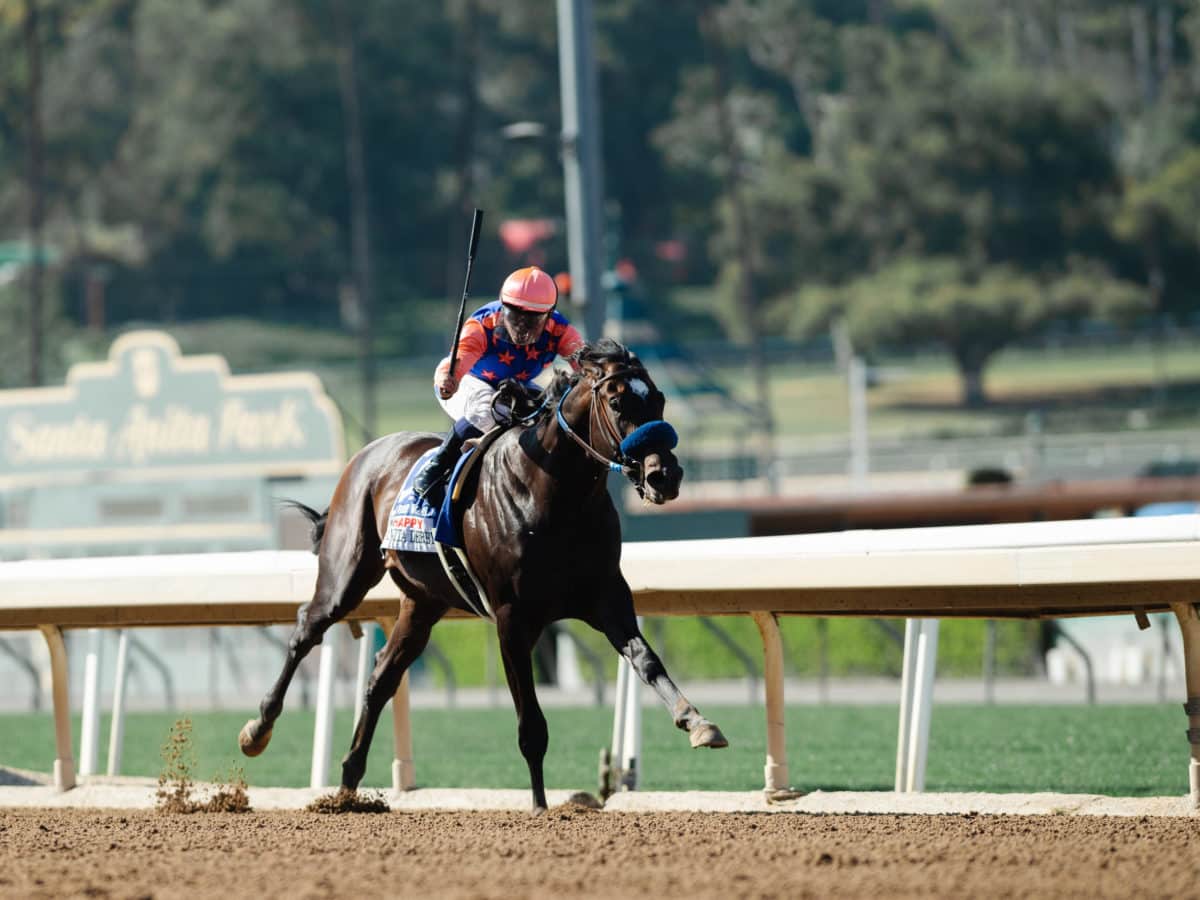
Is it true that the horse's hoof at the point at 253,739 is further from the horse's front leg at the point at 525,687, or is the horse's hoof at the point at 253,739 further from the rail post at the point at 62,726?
the horse's front leg at the point at 525,687

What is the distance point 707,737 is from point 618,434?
100 cm

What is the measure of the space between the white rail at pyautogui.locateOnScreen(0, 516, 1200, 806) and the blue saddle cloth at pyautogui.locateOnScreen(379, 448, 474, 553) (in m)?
0.71

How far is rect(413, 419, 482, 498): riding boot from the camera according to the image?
23.2 ft

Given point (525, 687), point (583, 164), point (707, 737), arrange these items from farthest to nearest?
point (583, 164)
point (525, 687)
point (707, 737)

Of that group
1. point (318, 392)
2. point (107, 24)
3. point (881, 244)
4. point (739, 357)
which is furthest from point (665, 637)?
point (107, 24)

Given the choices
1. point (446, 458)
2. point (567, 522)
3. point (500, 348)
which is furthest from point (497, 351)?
point (567, 522)

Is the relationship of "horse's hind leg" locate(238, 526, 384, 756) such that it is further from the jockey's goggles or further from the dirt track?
the jockey's goggles

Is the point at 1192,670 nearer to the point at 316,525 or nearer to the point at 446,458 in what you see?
the point at 446,458

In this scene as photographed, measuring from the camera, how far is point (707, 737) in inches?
234

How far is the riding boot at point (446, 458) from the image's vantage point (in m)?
7.07

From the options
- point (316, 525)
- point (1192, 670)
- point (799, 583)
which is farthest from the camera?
point (316, 525)

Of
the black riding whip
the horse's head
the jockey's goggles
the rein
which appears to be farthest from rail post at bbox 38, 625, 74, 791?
the horse's head

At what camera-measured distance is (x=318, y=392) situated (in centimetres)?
2134

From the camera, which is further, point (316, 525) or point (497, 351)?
Answer: point (316, 525)
